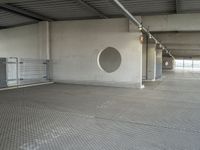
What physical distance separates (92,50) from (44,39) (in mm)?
2717

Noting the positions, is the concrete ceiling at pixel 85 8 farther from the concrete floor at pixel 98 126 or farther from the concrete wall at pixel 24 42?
the concrete floor at pixel 98 126

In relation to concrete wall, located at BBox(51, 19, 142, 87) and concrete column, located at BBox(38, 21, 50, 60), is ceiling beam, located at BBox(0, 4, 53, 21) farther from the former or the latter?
concrete wall, located at BBox(51, 19, 142, 87)

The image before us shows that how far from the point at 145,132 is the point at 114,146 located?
82cm

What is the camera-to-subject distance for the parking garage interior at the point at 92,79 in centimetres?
333

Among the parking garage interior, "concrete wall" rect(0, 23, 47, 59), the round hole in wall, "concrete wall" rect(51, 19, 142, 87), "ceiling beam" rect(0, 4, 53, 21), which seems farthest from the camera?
"concrete wall" rect(0, 23, 47, 59)

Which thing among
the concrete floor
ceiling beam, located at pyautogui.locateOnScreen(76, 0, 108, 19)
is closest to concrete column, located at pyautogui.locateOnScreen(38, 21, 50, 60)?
ceiling beam, located at pyautogui.locateOnScreen(76, 0, 108, 19)

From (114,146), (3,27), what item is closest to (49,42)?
(3,27)

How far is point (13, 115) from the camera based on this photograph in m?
4.47

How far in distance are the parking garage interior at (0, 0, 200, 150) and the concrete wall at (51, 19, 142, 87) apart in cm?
4

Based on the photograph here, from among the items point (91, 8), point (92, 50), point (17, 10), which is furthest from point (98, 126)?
point (17, 10)

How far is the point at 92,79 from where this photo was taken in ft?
34.2

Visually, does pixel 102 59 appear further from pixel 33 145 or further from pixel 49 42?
pixel 33 145

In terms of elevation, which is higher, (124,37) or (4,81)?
(124,37)

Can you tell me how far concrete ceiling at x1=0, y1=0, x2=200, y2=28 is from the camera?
A: 25.9 feet
